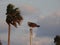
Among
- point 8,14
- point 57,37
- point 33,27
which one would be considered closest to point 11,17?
point 8,14

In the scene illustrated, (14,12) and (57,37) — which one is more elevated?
(14,12)

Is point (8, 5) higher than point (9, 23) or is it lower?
higher

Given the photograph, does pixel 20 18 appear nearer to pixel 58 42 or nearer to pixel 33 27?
pixel 33 27

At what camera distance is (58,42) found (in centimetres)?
8431

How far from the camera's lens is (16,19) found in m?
54.4

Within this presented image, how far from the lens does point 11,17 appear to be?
2117 inches

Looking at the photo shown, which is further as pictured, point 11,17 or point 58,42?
point 58,42

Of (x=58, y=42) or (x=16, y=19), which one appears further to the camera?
(x=58, y=42)

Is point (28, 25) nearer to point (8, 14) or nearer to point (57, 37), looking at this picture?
point (8, 14)

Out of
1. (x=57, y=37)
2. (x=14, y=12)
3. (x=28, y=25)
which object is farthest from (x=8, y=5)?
(x=57, y=37)

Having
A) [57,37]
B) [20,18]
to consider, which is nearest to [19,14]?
[20,18]

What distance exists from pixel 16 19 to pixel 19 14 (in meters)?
1.26

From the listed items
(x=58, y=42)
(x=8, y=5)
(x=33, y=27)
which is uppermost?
(x=8, y=5)

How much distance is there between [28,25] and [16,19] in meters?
2.94
